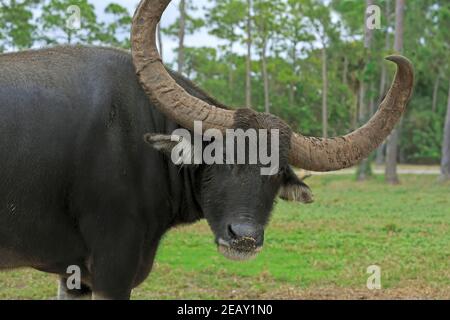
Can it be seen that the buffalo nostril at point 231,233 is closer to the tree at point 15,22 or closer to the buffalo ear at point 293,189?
the buffalo ear at point 293,189

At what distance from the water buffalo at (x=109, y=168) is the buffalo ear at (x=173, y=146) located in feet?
0.03

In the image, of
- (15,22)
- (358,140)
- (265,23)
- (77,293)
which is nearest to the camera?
(358,140)

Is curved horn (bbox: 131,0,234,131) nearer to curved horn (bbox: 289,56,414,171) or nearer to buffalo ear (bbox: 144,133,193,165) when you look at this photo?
buffalo ear (bbox: 144,133,193,165)

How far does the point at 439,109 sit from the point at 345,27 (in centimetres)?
1495

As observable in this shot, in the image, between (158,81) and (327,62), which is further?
(327,62)

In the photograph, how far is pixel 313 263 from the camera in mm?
10078

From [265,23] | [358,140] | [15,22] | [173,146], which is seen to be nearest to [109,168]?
[173,146]

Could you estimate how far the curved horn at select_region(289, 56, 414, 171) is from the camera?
14.4 feet

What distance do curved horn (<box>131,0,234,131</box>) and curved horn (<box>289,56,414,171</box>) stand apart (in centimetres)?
61

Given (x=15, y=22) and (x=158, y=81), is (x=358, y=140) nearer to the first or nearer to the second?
(x=158, y=81)

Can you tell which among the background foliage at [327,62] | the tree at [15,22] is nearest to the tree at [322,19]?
the background foliage at [327,62]

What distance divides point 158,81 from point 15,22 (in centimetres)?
1759
